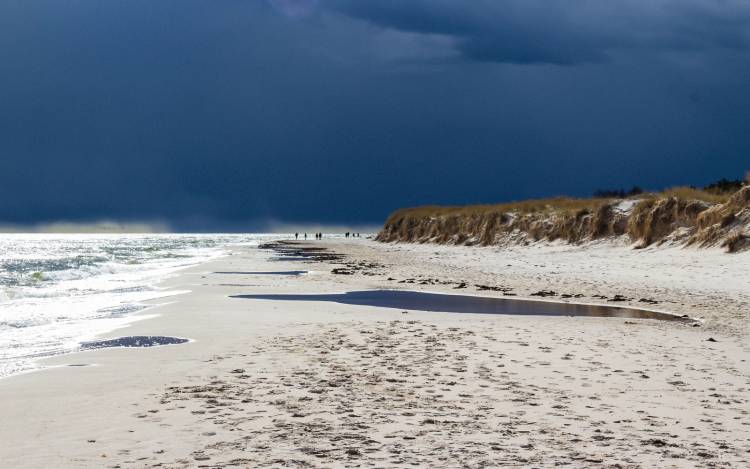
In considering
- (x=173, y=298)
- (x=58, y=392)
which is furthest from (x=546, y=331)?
(x=173, y=298)

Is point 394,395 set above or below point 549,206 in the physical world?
below

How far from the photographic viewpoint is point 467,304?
2033cm

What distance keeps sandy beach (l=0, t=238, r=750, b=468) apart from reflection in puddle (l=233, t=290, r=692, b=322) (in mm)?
1422

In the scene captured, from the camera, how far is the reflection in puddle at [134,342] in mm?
12156

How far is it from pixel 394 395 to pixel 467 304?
12.6 m

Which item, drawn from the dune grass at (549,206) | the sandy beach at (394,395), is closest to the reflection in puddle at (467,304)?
the sandy beach at (394,395)

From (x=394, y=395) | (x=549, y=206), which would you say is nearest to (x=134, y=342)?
(x=394, y=395)

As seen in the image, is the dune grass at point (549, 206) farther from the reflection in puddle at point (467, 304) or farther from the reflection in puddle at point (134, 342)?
the reflection in puddle at point (134, 342)

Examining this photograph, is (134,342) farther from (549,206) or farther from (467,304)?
(549,206)

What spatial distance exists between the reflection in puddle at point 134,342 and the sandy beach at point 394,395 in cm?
46

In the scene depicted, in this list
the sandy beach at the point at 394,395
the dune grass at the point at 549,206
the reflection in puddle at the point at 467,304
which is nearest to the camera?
the sandy beach at the point at 394,395

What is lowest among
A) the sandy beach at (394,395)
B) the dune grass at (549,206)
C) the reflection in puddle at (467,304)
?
the reflection in puddle at (467,304)

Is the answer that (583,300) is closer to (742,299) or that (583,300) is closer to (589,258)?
(742,299)

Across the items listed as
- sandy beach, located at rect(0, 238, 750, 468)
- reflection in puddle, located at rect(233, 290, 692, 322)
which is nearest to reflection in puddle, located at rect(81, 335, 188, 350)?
sandy beach, located at rect(0, 238, 750, 468)
